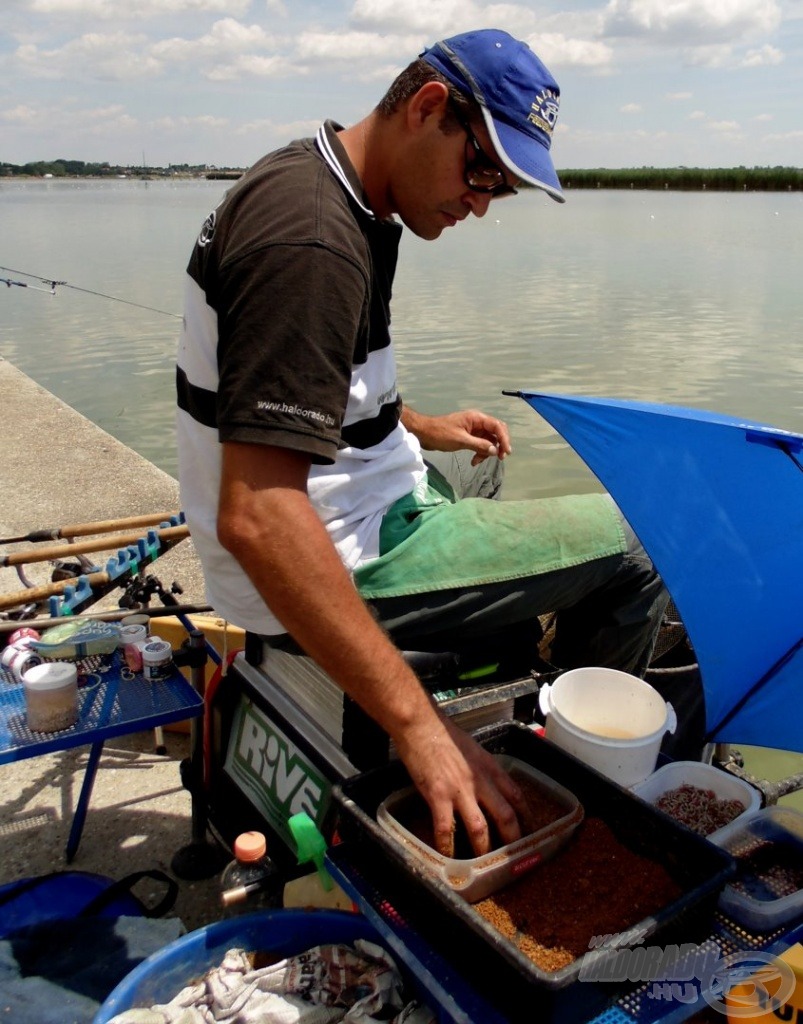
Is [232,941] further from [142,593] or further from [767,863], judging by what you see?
[142,593]

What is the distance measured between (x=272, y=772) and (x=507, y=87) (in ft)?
5.68

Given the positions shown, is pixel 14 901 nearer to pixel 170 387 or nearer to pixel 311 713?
pixel 311 713

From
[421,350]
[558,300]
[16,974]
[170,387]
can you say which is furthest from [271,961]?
[558,300]

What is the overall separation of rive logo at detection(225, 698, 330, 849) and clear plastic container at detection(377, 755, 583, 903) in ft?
1.28

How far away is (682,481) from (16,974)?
1.80 metres

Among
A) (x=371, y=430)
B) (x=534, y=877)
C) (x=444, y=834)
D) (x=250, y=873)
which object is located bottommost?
(x=250, y=873)

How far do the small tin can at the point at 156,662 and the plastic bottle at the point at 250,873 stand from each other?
75 centimetres

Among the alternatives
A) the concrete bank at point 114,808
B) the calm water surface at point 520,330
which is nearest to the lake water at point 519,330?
the calm water surface at point 520,330

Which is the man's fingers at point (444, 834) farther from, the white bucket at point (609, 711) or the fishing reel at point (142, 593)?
the fishing reel at point (142, 593)

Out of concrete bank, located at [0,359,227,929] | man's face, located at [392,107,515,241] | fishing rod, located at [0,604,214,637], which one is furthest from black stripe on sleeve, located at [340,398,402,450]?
concrete bank, located at [0,359,227,929]

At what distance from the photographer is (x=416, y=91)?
5.95ft

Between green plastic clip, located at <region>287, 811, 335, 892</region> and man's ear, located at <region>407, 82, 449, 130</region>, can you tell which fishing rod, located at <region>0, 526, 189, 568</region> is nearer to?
green plastic clip, located at <region>287, 811, 335, 892</region>

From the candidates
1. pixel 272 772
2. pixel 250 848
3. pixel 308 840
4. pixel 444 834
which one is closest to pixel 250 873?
pixel 250 848

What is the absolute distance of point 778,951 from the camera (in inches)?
62.8
